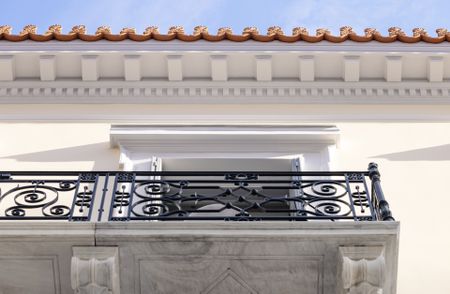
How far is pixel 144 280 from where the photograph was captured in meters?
9.23

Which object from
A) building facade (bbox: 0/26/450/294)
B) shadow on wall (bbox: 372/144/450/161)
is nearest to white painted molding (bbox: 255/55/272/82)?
building facade (bbox: 0/26/450/294)

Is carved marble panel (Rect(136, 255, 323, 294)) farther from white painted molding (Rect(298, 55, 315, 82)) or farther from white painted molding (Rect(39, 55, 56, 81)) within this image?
white painted molding (Rect(39, 55, 56, 81))

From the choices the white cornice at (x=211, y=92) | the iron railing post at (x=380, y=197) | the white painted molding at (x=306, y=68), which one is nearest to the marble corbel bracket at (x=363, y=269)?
the iron railing post at (x=380, y=197)

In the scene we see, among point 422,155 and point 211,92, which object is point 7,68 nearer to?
point 211,92

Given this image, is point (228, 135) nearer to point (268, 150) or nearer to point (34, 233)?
point (268, 150)

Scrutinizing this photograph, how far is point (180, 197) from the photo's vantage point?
9.99 m

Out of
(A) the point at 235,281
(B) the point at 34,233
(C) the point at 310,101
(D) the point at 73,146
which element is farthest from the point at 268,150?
(B) the point at 34,233

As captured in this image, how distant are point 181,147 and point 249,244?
3407 millimetres

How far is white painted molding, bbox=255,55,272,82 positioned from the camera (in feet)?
43.8

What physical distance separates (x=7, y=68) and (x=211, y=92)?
268cm

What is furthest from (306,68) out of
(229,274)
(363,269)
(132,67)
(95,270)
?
(95,270)

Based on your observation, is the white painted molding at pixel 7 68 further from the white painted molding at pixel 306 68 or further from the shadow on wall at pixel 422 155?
the shadow on wall at pixel 422 155

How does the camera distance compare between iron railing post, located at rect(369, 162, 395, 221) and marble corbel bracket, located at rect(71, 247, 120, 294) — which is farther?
iron railing post, located at rect(369, 162, 395, 221)

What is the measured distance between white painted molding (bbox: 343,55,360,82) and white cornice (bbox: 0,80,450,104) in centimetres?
7
